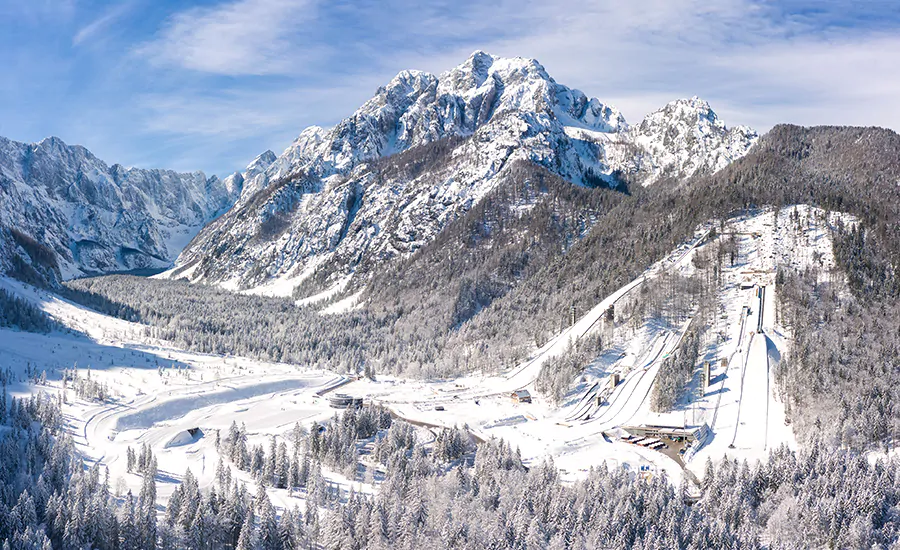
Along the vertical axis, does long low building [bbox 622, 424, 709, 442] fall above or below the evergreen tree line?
below

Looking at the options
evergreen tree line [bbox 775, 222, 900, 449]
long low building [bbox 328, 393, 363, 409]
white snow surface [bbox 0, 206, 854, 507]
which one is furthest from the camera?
long low building [bbox 328, 393, 363, 409]

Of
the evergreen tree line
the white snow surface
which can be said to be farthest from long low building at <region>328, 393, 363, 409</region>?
the evergreen tree line

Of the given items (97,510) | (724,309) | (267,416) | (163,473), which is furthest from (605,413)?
(97,510)

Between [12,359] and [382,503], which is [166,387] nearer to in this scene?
[12,359]

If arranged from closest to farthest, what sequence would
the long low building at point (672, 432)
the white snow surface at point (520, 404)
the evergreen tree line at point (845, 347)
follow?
the evergreen tree line at point (845, 347) < the white snow surface at point (520, 404) < the long low building at point (672, 432)

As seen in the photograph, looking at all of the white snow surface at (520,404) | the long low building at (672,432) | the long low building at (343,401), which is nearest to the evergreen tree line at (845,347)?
the white snow surface at (520,404)

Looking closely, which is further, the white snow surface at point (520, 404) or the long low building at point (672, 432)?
the long low building at point (672, 432)

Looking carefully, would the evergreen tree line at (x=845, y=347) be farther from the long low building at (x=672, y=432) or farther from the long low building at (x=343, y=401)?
the long low building at (x=343, y=401)

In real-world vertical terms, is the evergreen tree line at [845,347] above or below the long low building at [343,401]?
above

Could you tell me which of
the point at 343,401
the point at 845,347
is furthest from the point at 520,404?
the point at 845,347

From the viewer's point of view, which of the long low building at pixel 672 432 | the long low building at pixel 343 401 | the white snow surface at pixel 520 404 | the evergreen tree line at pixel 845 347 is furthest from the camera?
the long low building at pixel 343 401

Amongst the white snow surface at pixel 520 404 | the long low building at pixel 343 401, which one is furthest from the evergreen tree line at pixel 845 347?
the long low building at pixel 343 401

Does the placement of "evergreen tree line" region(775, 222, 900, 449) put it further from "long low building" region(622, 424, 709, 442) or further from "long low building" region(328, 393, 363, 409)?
"long low building" region(328, 393, 363, 409)
